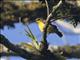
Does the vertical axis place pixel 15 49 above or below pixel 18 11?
below

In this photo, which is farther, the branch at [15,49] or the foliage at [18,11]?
the foliage at [18,11]

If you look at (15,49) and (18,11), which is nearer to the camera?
(15,49)

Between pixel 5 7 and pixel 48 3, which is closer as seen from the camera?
pixel 48 3

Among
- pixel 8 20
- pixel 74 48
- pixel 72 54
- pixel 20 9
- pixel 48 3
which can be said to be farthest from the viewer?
pixel 20 9

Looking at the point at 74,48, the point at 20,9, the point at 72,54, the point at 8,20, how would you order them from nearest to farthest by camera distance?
the point at 72,54 < the point at 74,48 < the point at 8,20 < the point at 20,9

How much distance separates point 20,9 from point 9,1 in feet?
0.65

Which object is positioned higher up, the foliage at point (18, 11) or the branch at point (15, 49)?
the foliage at point (18, 11)

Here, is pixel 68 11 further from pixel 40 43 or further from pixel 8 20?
pixel 8 20

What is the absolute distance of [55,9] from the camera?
1.27 m

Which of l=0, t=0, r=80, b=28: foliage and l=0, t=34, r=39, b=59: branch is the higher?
l=0, t=0, r=80, b=28: foliage

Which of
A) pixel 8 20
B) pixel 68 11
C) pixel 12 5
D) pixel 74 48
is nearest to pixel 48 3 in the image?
pixel 68 11

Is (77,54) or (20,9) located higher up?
(20,9)

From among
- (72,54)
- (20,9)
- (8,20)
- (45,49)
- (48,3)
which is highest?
(20,9)

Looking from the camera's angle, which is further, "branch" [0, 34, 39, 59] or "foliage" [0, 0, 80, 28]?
"foliage" [0, 0, 80, 28]
